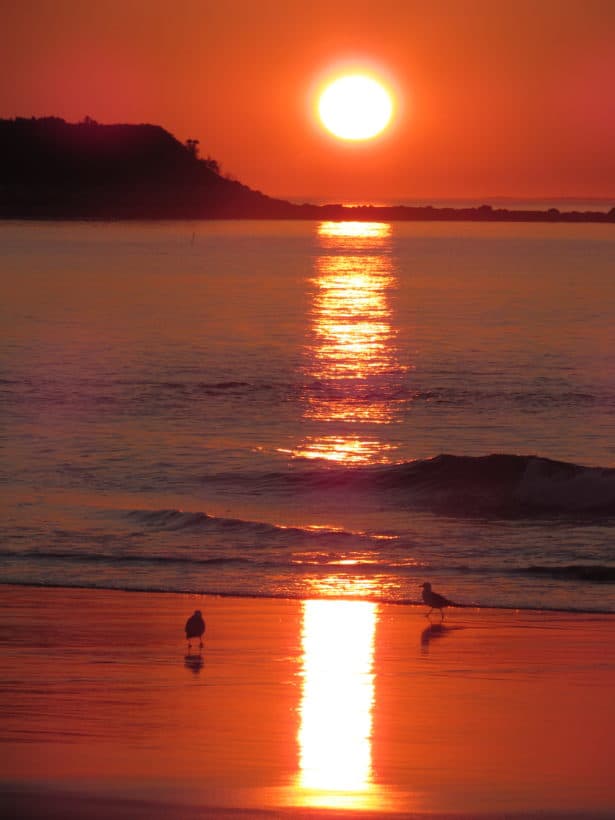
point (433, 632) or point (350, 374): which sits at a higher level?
point (350, 374)

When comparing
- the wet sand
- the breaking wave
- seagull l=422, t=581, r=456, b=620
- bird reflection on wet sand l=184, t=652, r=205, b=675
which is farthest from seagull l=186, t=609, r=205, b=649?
the breaking wave

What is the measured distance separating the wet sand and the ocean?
1947 mm

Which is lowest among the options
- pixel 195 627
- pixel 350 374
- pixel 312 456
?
pixel 195 627

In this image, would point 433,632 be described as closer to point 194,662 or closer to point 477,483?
point 194,662

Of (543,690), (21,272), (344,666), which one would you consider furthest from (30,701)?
(21,272)

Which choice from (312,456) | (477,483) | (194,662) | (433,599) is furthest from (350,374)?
(194,662)

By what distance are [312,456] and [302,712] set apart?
19859 millimetres

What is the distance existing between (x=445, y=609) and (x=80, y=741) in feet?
20.0

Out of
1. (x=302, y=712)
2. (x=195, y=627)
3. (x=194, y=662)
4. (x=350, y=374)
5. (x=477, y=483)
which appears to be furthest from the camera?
(x=350, y=374)

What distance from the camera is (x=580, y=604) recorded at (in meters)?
15.8

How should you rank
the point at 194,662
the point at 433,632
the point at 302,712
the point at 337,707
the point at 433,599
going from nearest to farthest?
the point at 302,712 → the point at 337,707 → the point at 194,662 → the point at 433,632 → the point at 433,599

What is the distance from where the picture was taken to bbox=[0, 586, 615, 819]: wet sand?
8695mm

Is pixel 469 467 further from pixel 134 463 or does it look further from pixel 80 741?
pixel 80 741

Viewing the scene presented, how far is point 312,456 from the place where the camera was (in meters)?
30.6
